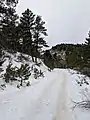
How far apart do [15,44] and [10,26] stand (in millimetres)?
5171

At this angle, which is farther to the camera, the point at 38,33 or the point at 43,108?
the point at 38,33

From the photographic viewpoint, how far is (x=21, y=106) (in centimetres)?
1104

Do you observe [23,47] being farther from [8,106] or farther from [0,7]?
[8,106]

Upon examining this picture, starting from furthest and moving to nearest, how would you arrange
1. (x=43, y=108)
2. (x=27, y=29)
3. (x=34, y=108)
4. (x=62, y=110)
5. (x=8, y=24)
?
(x=27, y=29) → (x=8, y=24) → (x=43, y=108) → (x=34, y=108) → (x=62, y=110)

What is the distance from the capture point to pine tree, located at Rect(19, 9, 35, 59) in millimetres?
42781

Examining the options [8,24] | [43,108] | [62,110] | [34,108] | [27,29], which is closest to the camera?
[62,110]

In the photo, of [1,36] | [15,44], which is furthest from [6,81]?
[15,44]

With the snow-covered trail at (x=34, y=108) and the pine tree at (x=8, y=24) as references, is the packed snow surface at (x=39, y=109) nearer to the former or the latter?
the snow-covered trail at (x=34, y=108)

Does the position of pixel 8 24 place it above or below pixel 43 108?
above

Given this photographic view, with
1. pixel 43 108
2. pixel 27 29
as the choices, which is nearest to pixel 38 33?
pixel 27 29

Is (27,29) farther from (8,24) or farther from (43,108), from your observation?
(43,108)

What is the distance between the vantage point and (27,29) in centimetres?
4412

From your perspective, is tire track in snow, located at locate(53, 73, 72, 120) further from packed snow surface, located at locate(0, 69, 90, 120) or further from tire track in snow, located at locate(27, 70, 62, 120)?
tire track in snow, located at locate(27, 70, 62, 120)

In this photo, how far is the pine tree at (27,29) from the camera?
42.8m
